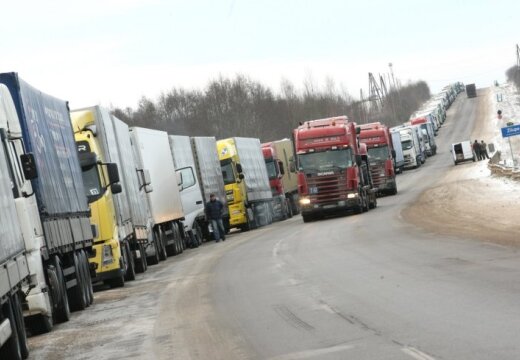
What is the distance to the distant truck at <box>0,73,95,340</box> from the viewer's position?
1431 cm

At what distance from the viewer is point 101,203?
2127cm

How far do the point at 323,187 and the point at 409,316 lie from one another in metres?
27.7

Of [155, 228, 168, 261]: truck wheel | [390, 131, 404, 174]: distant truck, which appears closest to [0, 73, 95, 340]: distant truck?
[155, 228, 168, 261]: truck wheel

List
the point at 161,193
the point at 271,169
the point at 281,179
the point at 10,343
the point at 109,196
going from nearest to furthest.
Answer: the point at 10,343 < the point at 109,196 < the point at 161,193 < the point at 271,169 < the point at 281,179

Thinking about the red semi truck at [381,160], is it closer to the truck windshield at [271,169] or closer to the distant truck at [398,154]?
the truck windshield at [271,169]

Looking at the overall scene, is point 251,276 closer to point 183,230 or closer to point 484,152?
point 183,230

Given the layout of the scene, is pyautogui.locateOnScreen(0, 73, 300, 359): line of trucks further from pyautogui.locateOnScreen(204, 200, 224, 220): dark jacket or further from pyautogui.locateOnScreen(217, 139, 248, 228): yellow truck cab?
pyautogui.locateOnScreen(217, 139, 248, 228): yellow truck cab

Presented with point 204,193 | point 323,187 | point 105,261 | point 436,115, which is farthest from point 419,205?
point 436,115

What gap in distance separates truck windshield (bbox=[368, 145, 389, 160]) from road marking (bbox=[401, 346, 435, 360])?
45343 millimetres

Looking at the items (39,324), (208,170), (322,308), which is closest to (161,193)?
(208,170)

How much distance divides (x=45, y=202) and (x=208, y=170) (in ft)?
81.6

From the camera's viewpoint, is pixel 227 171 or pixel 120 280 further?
pixel 227 171

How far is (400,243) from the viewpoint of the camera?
2327 cm

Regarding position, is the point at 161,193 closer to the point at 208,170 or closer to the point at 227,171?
the point at 208,170
